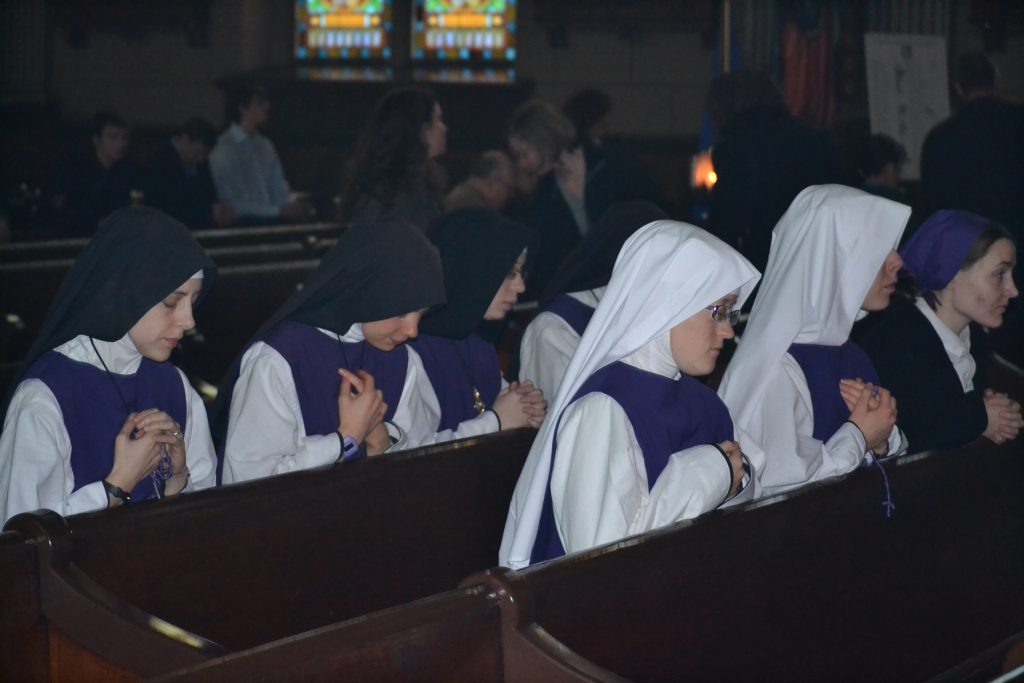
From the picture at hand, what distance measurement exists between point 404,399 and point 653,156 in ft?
28.7

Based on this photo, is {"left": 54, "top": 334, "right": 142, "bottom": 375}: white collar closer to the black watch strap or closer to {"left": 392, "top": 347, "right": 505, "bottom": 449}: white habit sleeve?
the black watch strap

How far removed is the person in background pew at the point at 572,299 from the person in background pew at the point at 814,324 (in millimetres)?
738

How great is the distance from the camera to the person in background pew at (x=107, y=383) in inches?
119

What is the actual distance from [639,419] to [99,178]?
7029mm

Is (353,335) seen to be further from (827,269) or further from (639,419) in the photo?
(827,269)

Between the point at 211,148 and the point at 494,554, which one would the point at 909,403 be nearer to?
the point at 494,554

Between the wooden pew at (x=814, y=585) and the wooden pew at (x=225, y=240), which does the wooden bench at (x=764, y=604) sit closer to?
the wooden pew at (x=814, y=585)

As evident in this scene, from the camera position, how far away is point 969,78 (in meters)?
6.56

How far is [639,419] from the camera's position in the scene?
290cm

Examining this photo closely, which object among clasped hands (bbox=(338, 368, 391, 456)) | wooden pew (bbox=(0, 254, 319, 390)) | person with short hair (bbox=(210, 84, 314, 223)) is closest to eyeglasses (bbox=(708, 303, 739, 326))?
clasped hands (bbox=(338, 368, 391, 456))

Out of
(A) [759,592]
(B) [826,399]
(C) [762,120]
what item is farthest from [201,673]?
(C) [762,120]

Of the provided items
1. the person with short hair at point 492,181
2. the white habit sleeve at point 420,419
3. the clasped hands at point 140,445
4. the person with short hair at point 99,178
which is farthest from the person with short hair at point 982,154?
the person with short hair at point 99,178

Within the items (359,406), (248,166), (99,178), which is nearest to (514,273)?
(359,406)

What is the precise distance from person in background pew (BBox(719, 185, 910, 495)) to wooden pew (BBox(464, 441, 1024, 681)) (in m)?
0.30
